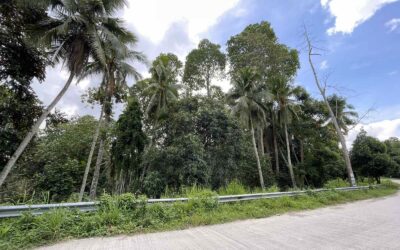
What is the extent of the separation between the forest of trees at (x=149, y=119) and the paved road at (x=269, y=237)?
3.15 metres

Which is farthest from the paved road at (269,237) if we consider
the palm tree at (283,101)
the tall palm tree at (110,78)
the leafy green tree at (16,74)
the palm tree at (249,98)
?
the palm tree at (283,101)

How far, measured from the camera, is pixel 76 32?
11.1 m

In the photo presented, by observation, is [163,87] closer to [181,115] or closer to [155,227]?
[181,115]

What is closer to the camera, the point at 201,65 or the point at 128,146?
the point at 128,146

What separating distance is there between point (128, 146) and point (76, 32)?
8.81 meters

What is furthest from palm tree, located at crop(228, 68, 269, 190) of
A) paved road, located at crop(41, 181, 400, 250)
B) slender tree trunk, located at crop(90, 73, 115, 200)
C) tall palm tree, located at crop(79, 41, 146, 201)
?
paved road, located at crop(41, 181, 400, 250)

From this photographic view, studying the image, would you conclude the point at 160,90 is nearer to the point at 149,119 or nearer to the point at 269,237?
the point at 149,119

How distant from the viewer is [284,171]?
2741 centimetres

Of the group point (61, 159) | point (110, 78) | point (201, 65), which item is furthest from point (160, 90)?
point (61, 159)

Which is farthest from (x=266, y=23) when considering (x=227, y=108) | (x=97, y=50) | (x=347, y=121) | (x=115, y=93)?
(x=97, y=50)

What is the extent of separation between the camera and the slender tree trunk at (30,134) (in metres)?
8.06

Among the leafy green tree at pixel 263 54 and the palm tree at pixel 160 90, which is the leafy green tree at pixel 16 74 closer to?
the palm tree at pixel 160 90

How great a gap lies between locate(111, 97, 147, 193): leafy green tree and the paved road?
13521 mm

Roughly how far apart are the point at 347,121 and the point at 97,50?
26998mm
